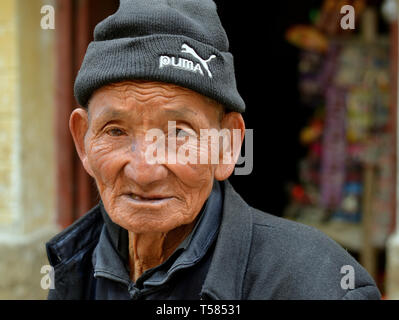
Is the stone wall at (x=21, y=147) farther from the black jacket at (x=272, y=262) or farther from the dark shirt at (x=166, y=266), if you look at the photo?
the black jacket at (x=272, y=262)

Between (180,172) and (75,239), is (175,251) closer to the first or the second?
(180,172)

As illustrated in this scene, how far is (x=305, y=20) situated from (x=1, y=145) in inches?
133

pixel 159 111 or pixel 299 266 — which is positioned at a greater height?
pixel 159 111

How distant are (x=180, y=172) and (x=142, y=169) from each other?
0.11m

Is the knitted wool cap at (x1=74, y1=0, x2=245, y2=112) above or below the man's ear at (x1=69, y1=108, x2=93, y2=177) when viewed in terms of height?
above

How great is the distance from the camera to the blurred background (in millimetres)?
3867

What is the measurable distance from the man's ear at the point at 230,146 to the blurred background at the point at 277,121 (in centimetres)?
256

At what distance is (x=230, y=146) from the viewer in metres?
1.59

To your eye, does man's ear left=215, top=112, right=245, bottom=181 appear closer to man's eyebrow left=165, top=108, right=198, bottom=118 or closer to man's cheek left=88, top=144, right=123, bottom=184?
man's eyebrow left=165, top=108, right=198, bottom=118

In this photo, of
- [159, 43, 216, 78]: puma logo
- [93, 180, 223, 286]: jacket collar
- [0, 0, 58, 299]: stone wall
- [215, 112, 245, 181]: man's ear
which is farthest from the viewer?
[0, 0, 58, 299]: stone wall

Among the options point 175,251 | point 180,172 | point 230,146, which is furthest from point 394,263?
point 180,172

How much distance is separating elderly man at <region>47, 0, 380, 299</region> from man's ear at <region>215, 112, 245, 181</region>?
11 millimetres

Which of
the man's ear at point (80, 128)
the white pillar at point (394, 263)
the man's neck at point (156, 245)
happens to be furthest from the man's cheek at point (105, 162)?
the white pillar at point (394, 263)

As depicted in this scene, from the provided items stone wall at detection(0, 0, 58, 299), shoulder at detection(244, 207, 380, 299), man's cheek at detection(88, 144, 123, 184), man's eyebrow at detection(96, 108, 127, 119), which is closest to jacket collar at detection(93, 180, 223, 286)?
shoulder at detection(244, 207, 380, 299)
